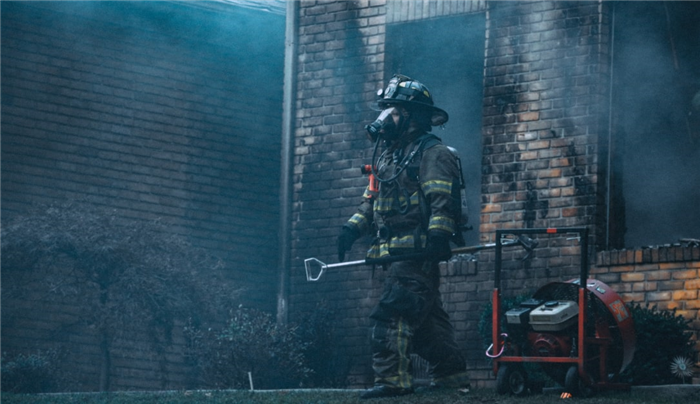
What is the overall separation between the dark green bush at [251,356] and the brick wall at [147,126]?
1283 millimetres

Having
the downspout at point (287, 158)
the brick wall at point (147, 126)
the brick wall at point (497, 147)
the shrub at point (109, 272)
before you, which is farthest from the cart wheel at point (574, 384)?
the brick wall at point (147, 126)

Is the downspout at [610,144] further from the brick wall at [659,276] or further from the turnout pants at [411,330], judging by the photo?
the turnout pants at [411,330]

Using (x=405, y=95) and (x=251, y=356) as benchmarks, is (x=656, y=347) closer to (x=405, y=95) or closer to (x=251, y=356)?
(x=405, y=95)

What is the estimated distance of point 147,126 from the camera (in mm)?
13047

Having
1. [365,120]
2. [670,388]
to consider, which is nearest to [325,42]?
[365,120]

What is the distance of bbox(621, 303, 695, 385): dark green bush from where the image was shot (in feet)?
31.3

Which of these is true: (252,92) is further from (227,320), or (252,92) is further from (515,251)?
(515,251)

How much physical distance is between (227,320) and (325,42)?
10.5 feet

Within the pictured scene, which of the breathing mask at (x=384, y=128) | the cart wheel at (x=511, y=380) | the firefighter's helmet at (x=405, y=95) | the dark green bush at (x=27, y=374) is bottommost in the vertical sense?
the dark green bush at (x=27, y=374)

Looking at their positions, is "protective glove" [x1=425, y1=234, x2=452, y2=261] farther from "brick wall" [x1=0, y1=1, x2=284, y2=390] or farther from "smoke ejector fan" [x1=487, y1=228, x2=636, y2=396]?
"brick wall" [x1=0, y1=1, x2=284, y2=390]

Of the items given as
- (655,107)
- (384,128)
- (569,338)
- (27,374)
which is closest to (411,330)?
(569,338)

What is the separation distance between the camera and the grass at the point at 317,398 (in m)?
8.02

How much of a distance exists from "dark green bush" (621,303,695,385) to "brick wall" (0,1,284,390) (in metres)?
4.92

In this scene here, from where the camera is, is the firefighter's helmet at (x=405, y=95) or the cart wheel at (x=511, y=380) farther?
the firefighter's helmet at (x=405, y=95)
